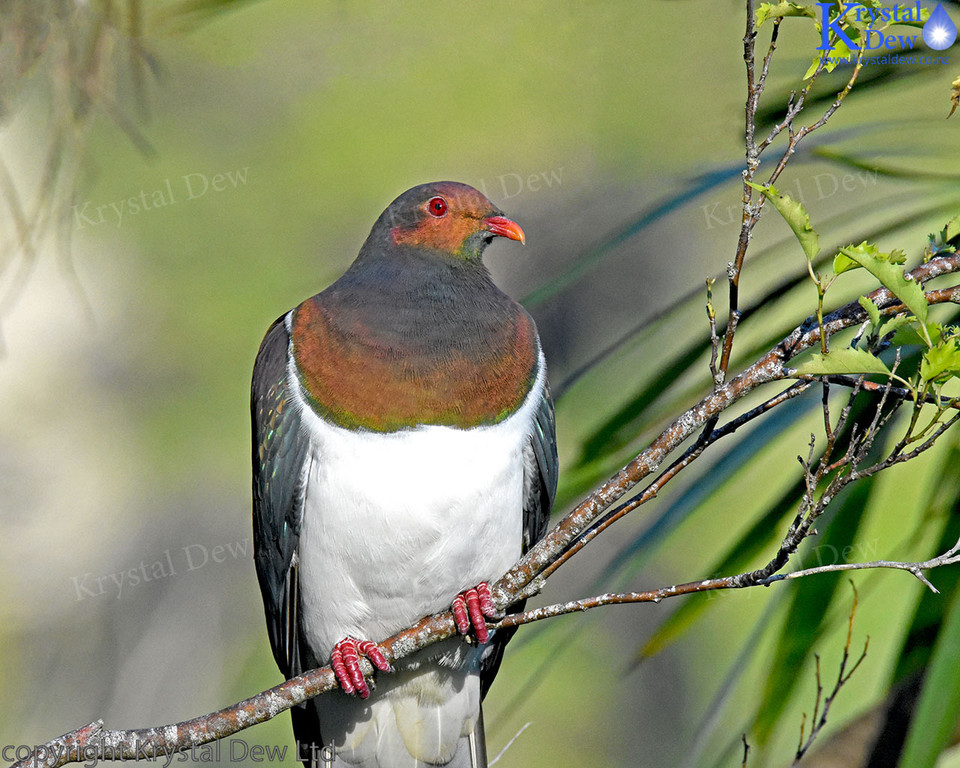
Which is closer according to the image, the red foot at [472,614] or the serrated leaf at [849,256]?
the serrated leaf at [849,256]

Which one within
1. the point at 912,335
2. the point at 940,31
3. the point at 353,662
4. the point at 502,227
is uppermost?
the point at 940,31

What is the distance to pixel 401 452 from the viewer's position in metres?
2.37

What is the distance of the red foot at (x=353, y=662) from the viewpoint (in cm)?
238

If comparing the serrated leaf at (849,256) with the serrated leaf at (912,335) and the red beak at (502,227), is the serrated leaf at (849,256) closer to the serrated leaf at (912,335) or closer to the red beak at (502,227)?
the serrated leaf at (912,335)

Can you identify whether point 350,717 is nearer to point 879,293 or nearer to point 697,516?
point 697,516

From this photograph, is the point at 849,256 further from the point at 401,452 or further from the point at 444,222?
the point at 444,222

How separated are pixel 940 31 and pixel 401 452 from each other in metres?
1.55
